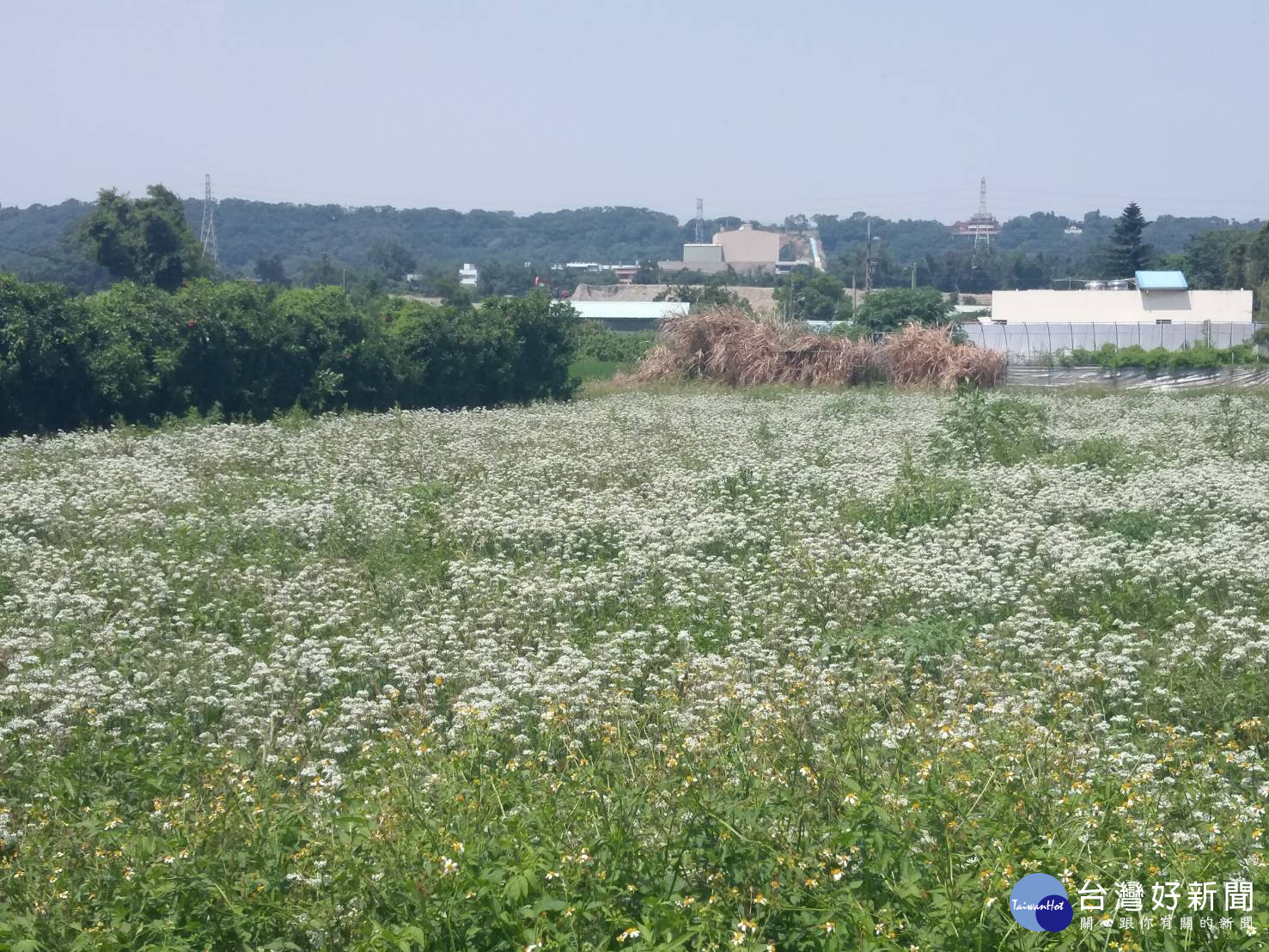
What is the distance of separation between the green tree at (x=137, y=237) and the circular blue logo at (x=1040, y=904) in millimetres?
46102

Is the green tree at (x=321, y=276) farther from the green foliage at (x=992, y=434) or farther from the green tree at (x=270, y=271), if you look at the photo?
the green foliage at (x=992, y=434)

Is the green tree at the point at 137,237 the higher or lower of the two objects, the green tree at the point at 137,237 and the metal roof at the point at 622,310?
the higher

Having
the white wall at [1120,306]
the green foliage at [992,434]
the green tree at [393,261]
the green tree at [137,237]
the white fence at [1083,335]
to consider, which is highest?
the green tree at [393,261]

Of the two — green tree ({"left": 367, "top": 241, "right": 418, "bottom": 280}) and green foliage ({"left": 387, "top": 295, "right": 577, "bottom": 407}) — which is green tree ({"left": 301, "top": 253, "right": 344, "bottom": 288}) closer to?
green tree ({"left": 367, "top": 241, "right": 418, "bottom": 280})

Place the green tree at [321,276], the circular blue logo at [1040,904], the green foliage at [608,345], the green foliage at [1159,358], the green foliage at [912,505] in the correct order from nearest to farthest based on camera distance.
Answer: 1. the circular blue logo at [1040,904]
2. the green foliage at [912,505]
3. the green foliage at [1159,358]
4. the green foliage at [608,345]
5. the green tree at [321,276]

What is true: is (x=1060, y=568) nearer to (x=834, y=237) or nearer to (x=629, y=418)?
(x=629, y=418)

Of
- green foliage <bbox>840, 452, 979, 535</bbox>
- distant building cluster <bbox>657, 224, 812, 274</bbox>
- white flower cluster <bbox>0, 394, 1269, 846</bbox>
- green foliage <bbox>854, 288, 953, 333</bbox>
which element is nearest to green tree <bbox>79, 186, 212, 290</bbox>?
green foliage <bbox>854, 288, 953, 333</bbox>

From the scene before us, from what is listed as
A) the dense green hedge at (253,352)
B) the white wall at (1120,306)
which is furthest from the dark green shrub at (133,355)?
the white wall at (1120,306)

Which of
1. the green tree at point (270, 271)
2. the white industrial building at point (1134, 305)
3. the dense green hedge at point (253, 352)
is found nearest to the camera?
the dense green hedge at point (253, 352)

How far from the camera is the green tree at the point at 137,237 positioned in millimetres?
45594

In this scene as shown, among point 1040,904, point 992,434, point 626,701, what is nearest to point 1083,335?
point 992,434

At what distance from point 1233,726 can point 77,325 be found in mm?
18228

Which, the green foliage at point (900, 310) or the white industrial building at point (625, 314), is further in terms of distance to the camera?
the white industrial building at point (625, 314)

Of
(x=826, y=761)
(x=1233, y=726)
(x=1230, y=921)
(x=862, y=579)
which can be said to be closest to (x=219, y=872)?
(x=826, y=761)
